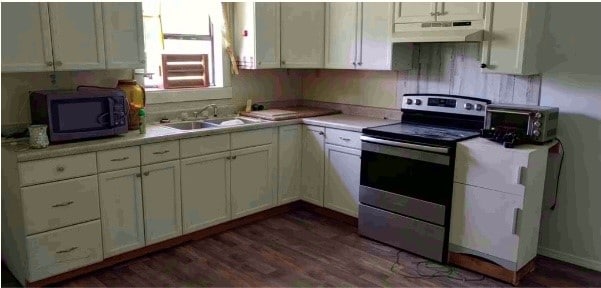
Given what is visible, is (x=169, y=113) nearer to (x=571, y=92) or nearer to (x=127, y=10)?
(x=127, y=10)

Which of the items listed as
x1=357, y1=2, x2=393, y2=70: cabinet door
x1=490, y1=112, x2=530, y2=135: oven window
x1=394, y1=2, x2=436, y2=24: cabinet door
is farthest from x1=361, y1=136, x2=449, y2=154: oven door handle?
x1=394, y1=2, x2=436, y2=24: cabinet door

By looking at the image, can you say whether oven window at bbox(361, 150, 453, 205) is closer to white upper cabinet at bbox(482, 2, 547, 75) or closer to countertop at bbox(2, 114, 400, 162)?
countertop at bbox(2, 114, 400, 162)

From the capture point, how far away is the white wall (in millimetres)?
3045

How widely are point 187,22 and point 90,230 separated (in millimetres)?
1917

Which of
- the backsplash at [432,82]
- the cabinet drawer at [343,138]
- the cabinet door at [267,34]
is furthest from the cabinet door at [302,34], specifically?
the cabinet drawer at [343,138]

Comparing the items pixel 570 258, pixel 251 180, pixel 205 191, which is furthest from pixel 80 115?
pixel 570 258

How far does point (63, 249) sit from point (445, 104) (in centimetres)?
281

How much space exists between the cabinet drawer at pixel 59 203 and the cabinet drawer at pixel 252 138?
1094 millimetres

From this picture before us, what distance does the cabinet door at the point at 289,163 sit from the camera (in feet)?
13.3

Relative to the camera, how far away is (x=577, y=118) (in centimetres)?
314

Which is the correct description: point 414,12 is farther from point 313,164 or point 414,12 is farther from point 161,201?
point 161,201

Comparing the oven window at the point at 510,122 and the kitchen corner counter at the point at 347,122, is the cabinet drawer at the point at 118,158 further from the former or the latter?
the oven window at the point at 510,122

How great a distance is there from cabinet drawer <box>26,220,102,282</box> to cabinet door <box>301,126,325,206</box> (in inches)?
70.6

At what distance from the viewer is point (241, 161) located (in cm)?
376
